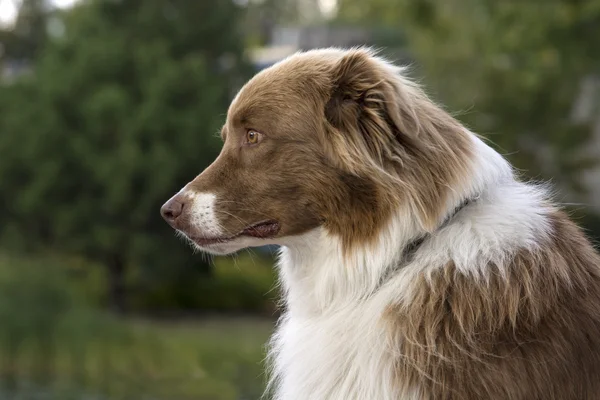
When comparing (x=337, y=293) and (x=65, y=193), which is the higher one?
(x=337, y=293)

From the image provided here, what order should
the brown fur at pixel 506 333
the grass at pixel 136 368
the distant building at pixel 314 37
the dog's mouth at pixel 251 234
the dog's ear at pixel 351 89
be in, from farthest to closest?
1. the distant building at pixel 314 37
2. the grass at pixel 136 368
3. the dog's mouth at pixel 251 234
4. the dog's ear at pixel 351 89
5. the brown fur at pixel 506 333

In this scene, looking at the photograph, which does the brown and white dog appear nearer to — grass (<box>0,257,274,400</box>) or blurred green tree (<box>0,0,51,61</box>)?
grass (<box>0,257,274,400</box>)

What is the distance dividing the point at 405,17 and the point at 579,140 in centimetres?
517

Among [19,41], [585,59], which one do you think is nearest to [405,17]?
[585,59]

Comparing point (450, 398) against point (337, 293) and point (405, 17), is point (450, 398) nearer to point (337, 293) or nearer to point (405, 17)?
point (337, 293)

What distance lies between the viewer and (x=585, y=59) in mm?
17219

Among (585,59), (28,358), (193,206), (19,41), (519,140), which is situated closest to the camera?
(193,206)

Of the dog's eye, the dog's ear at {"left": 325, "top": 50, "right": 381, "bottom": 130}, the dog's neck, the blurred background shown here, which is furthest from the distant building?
the dog's neck

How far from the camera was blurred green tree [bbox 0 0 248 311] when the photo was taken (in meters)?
18.6

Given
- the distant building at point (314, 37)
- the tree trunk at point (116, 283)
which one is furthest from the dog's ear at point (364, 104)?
the distant building at point (314, 37)

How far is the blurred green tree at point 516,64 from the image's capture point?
16578 mm

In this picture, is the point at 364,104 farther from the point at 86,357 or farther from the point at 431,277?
the point at 86,357

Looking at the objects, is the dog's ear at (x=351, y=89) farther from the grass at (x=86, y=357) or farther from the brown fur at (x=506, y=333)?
the grass at (x=86, y=357)

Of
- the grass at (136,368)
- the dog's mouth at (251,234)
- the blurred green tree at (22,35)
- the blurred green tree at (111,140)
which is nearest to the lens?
the dog's mouth at (251,234)
